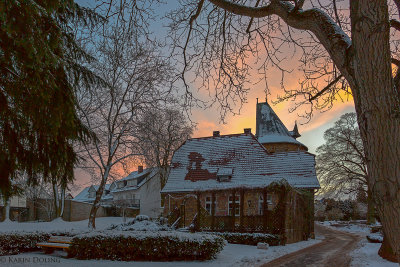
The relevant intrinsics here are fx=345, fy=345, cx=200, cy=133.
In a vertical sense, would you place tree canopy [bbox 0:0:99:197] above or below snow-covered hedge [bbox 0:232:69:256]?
above

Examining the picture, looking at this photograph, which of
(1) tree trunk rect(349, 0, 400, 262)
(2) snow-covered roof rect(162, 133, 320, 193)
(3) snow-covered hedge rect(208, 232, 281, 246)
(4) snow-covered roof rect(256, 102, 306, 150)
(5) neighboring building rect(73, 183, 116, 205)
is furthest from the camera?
(5) neighboring building rect(73, 183, 116, 205)

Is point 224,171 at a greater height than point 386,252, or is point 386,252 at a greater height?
point 224,171

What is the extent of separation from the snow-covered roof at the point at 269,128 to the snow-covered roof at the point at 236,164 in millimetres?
10326

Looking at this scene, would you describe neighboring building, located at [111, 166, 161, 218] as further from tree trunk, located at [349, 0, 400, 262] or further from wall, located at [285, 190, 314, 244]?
tree trunk, located at [349, 0, 400, 262]

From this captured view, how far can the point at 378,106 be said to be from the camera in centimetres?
268

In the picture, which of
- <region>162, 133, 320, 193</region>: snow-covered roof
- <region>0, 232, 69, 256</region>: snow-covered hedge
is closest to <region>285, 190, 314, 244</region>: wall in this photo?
<region>162, 133, 320, 193</region>: snow-covered roof

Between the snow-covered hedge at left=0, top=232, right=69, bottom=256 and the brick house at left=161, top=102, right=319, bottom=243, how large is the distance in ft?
28.6

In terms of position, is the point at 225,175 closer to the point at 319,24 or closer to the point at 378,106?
the point at 319,24

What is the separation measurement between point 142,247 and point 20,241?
15.6ft

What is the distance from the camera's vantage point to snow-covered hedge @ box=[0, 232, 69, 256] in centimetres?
1187

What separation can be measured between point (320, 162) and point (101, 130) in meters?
24.9

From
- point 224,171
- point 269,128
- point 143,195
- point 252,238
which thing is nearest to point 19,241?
point 252,238

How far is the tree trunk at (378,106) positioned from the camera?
8.43 ft

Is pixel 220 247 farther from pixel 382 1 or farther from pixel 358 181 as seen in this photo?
pixel 358 181
